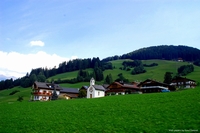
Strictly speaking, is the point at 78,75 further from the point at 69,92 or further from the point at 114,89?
the point at 114,89

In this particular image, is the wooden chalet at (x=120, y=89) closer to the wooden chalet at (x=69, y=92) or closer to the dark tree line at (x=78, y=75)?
the wooden chalet at (x=69, y=92)

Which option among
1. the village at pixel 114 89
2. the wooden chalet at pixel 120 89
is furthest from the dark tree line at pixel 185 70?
the wooden chalet at pixel 120 89

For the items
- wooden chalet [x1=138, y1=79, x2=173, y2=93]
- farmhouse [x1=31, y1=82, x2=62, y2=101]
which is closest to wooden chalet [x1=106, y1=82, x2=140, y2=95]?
wooden chalet [x1=138, y1=79, x2=173, y2=93]

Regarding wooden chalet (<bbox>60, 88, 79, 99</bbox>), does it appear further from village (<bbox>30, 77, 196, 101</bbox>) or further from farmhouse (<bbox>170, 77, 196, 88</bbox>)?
farmhouse (<bbox>170, 77, 196, 88</bbox>)

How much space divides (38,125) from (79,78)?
12391cm

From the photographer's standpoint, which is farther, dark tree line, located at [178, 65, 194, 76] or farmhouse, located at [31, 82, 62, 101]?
dark tree line, located at [178, 65, 194, 76]

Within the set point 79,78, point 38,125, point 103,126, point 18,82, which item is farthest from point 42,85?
point 18,82

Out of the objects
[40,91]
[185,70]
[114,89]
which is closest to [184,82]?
[114,89]

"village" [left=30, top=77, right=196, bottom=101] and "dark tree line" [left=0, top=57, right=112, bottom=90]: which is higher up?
"dark tree line" [left=0, top=57, right=112, bottom=90]

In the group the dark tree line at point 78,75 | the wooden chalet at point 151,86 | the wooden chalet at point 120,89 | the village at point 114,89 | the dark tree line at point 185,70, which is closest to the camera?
the wooden chalet at point 151,86

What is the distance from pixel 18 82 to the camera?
176m

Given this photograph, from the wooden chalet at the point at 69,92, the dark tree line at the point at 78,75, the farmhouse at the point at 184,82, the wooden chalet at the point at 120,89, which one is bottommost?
the wooden chalet at the point at 69,92

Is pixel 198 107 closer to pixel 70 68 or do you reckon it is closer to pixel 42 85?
pixel 42 85

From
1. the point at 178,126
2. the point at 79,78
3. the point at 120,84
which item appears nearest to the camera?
the point at 178,126
